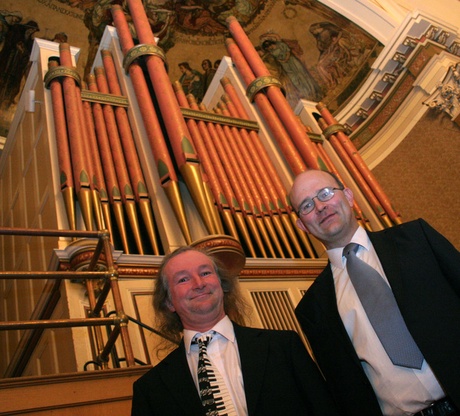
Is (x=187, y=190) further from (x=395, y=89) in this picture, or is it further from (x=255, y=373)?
(x=395, y=89)

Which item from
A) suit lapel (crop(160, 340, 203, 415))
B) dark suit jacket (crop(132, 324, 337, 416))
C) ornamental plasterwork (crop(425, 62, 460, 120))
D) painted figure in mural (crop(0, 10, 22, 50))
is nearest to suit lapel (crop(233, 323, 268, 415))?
dark suit jacket (crop(132, 324, 337, 416))

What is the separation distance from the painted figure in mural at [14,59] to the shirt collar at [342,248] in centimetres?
848

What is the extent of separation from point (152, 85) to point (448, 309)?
15.0 ft

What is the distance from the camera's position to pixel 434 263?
177cm

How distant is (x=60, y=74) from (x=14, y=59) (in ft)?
15.7

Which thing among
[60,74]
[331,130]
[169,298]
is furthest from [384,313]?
[331,130]

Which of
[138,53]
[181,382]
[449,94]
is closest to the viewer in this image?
[181,382]

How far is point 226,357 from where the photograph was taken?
1843mm

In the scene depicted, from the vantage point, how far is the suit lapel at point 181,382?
173 cm

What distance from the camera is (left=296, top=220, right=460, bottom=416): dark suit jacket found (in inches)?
63.3

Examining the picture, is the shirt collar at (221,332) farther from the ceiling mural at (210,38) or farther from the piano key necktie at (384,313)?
the ceiling mural at (210,38)

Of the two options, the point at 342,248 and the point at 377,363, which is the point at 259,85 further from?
the point at 377,363

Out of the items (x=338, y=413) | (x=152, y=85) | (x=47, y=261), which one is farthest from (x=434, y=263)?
(x=152, y=85)

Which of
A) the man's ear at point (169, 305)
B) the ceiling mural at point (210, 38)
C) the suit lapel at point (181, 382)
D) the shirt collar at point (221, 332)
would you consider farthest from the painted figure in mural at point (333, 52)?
the suit lapel at point (181, 382)
